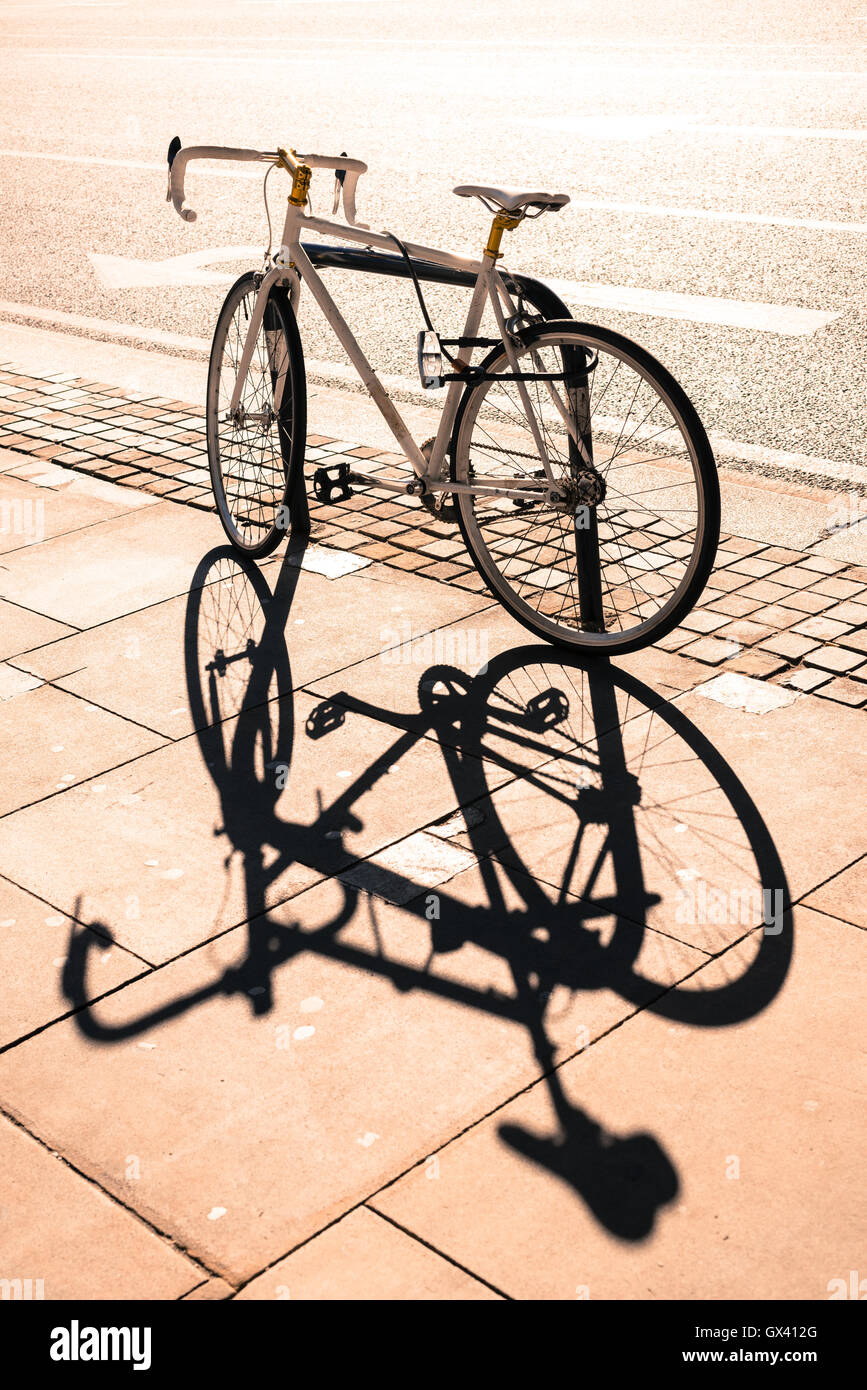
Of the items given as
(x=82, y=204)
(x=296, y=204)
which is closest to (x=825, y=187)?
(x=82, y=204)

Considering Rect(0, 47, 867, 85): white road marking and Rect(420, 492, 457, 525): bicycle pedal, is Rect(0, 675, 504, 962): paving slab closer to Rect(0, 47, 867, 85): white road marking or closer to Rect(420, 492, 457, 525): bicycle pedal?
Rect(420, 492, 457, 525): bicycle pedal

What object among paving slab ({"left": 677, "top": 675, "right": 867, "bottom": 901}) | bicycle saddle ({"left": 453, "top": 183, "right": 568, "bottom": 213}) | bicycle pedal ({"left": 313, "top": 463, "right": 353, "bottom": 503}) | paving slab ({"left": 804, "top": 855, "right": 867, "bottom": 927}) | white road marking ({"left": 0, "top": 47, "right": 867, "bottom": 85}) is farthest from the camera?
white road marking ({"left": 0, "top": 47, "right": 867, "bottom": 85})

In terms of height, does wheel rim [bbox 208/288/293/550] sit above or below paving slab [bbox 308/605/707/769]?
above

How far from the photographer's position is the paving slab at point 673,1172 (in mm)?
2605

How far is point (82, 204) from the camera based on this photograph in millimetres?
13016

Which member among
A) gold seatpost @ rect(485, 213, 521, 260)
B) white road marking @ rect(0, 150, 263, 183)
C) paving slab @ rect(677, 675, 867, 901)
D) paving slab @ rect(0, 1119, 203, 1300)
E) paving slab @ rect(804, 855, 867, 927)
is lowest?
paving slab @ rect(0, 1119, 203, 1300)

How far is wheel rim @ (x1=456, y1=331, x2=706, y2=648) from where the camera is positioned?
4.67 m

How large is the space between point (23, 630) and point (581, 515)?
78.1 inches

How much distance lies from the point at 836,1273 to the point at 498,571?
9.41 feet

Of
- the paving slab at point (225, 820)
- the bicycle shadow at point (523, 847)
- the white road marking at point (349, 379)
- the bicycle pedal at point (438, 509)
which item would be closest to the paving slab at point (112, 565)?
the bicycle shadow at point (523, 847)

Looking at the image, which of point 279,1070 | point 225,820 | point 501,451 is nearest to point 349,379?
point 501,451

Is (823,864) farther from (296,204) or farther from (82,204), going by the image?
(82,204)

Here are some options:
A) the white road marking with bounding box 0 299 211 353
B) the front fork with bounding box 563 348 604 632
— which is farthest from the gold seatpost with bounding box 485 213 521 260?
the white road marking with bounding box 0 299 211 353

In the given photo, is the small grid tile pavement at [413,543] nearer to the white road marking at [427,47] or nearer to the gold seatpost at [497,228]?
the gold seatpost at [497,228]
